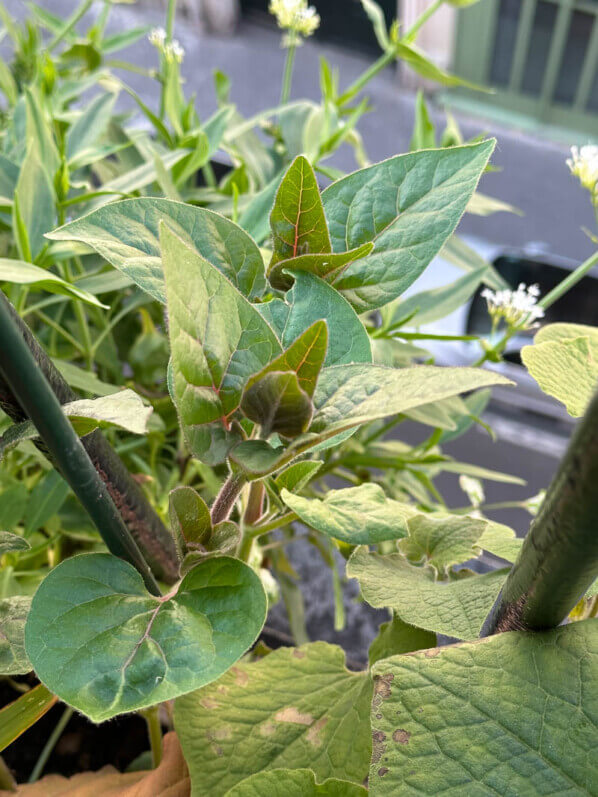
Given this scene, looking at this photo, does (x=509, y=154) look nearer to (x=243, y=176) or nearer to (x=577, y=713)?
(x=243, y=176)

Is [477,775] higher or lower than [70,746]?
higher

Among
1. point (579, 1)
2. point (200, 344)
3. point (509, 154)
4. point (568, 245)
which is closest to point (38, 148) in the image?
point (200, 344)

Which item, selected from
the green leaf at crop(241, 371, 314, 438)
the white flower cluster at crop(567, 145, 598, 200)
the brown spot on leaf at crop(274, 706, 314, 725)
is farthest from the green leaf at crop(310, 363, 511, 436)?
the white flower cluster at crop(567, 145, 598, 200)

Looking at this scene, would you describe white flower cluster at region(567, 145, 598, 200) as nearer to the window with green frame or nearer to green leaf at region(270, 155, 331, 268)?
green leaf at region(270, 155, 331, 268)

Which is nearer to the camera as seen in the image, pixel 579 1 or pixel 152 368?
pixel 152 368

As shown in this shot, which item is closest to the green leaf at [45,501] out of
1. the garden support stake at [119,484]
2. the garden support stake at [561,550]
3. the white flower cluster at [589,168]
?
the garden support stake at [119,484]

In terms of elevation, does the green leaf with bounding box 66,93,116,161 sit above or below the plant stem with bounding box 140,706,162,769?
above
